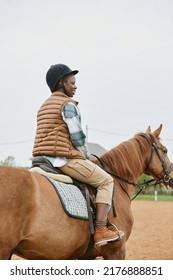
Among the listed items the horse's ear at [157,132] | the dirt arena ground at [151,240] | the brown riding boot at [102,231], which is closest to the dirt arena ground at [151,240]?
the dirt arena ground at [151,240]

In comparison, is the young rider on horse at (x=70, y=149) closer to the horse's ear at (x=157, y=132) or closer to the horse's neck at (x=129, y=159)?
the horse's neck at (x=129, y=159)

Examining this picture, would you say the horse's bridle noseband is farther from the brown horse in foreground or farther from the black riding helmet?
the black riding helmet

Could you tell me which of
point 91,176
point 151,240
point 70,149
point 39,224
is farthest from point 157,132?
point 151,240

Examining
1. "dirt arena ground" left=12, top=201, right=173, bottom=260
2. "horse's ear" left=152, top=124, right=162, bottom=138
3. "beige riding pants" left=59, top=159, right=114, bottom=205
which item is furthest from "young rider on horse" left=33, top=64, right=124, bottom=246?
"dirt arena ground" left=12, top=201, right=173, bottom=260

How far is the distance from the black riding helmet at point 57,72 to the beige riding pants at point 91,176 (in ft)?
3.18

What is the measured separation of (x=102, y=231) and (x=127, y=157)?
4.40 ft

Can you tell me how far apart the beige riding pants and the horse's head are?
52.3 inches

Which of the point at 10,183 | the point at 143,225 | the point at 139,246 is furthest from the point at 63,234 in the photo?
the point at 143,225

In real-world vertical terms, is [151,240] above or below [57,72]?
below

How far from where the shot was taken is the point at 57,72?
4840 millimetres

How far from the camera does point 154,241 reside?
39.1 ft

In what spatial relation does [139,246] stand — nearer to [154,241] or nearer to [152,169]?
[154,241]

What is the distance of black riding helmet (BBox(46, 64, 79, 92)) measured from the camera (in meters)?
4.83

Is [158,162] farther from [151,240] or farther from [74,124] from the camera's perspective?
[151,240]
